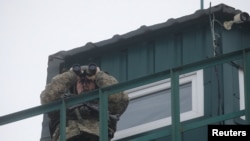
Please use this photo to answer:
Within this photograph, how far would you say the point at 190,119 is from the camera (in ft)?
42.2

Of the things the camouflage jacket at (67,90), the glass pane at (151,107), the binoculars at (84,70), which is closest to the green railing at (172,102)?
the camouflage jacket at (67,90)

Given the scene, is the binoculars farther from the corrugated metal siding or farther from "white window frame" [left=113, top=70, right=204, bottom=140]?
the corrugated metal siding

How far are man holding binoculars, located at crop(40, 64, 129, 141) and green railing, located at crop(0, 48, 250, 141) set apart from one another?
2.57 ft

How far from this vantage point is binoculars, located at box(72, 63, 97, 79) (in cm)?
1250

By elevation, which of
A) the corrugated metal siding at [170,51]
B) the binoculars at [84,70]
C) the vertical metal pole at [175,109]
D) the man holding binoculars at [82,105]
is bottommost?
the vertical metal pole at [175,109]

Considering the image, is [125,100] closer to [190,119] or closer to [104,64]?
[190,119]

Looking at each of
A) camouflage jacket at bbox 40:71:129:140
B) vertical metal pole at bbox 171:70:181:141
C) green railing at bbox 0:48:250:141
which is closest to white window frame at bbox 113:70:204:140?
camouflage jacket at bbox 40:71:129:140

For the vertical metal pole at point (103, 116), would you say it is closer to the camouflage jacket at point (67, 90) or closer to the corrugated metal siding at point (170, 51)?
the camouflage jacket at point (67, 90)

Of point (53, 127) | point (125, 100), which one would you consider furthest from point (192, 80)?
point (53, 127)

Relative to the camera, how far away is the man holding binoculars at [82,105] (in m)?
11.9

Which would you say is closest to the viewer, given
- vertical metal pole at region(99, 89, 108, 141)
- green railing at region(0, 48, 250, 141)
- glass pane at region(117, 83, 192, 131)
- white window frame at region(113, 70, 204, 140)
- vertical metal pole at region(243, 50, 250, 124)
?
vertical metal pole at region(243, 50, 250, 124)

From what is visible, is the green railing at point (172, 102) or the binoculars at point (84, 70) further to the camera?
the binoculars at point (84, 70)

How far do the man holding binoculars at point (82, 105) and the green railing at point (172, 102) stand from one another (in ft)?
2.57

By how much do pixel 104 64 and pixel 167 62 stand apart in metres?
1.29
